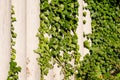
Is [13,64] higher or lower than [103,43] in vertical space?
lower

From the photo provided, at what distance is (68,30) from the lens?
391 centimetres

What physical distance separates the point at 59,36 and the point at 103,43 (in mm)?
908

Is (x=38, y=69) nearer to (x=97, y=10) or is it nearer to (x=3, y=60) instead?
(x=3, y=60)

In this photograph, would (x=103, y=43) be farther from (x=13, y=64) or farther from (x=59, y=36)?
(x=13, y=64)

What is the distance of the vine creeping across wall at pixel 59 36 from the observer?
3.53 m

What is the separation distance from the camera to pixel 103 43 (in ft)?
14.6

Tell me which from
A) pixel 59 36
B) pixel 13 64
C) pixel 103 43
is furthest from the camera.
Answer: pixel 103 43

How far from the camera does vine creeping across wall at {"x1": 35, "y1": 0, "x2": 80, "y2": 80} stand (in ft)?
11.6

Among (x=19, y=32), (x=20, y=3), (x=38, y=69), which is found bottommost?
(x=38, y=69)

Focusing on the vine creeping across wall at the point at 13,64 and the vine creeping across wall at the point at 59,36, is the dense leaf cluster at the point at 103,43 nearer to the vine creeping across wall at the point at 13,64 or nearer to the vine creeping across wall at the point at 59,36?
the vine creeping across wall at the point at 59,36

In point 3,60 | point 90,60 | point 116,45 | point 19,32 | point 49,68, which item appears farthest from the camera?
point 116,45

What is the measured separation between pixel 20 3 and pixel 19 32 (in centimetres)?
28

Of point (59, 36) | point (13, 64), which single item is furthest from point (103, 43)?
point (13, 64)

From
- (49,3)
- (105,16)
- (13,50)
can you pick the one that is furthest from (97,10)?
(13,50)
